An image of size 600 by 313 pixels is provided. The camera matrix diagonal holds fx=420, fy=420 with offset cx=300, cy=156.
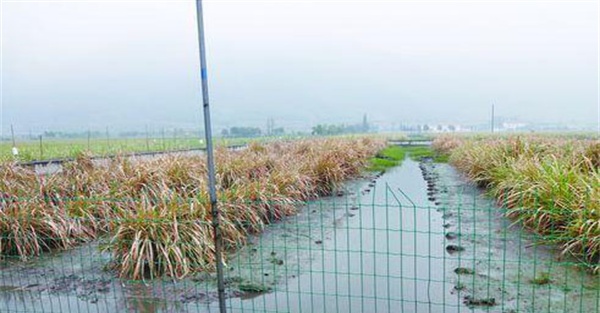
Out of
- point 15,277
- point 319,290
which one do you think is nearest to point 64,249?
point 15,277

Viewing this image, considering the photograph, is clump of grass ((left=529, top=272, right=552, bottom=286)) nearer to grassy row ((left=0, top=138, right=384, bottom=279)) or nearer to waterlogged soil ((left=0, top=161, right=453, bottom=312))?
waterlogged soil ((left=0, top=161, right=453, bottom=312))

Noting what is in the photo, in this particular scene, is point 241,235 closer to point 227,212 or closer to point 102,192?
point 227,212

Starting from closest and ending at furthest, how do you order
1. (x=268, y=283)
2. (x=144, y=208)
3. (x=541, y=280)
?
1. (x=541, y=280)
2. (x=268, y=283)
3. (x=144, y=208)

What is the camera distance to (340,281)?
143 inches

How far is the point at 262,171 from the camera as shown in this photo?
25.6 feet

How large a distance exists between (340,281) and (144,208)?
1940mm

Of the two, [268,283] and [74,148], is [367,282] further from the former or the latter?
[74,148]

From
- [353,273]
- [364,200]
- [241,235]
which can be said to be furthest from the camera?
[364,200]

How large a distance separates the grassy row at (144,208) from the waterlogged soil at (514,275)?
224 centimetres

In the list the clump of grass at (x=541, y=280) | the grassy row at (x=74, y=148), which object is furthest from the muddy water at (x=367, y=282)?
the grassy row at (x=74, y=148)

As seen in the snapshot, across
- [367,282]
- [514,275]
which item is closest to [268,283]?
[367,282]

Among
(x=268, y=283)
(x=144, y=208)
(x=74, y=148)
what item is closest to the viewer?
(x=268, y=283)

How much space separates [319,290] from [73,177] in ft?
15.2

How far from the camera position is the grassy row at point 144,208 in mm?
3775
